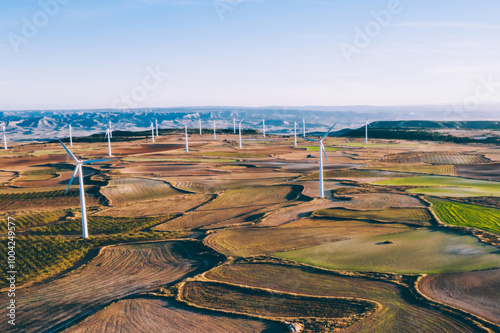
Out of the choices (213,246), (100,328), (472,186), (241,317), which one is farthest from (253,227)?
(472,186)

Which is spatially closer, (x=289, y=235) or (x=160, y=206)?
(x=289, y=235)

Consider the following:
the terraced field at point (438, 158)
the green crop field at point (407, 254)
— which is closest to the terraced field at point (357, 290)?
the green crop field at point (407, 254)

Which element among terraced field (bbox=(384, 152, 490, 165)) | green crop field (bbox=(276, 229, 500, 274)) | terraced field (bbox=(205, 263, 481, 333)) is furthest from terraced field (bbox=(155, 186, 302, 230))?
terraced field (bbox=(384, 152, 490, 165))

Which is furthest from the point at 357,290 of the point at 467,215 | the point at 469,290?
the point at 467,215

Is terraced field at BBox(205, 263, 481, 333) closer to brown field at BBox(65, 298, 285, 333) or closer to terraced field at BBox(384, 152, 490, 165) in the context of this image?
brown field at BBox(65, 298, 285, 333)

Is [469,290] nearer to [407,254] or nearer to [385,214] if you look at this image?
[407,254]

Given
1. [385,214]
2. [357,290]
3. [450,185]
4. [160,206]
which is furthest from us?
[450,185]
